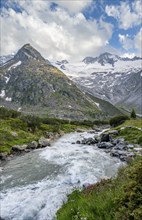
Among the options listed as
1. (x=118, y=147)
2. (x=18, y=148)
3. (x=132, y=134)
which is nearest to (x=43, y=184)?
(x=118, y=147)

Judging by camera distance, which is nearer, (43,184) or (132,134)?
(43,184)

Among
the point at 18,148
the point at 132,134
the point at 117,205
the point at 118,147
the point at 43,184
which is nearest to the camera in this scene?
the point at 117,205

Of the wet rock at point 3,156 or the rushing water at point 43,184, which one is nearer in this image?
the rushing water at point 43,184

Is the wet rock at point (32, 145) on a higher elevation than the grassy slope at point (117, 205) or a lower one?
lower

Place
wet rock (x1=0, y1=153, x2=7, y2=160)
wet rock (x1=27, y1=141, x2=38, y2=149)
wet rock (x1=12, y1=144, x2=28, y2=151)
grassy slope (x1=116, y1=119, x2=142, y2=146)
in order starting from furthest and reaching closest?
wet rock (x1=27, y1=141, x2=38, y2=149) < wet rock (x1=12, y1=144, x2=28, y2=151) < grassy slope (x1=116, y1=119, x2=142, y2=146) < wet rock (x1=0, y1=153, x2=7, y2=160)

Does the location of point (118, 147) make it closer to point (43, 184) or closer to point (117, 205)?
point (43, 184)

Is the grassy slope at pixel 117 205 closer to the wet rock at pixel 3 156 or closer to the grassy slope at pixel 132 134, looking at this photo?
the wet rock at pixel 3 156

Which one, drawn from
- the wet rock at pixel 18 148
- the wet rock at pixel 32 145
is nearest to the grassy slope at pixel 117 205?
the wet rock at pixel 18 148

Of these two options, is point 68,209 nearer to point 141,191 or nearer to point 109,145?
point 141,191

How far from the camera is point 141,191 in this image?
8094 mm

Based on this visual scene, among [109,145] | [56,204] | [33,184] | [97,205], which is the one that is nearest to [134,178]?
[97,205]

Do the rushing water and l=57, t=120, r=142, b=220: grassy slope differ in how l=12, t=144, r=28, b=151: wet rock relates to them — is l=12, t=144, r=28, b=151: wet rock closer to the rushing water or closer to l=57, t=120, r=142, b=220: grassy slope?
the rushing water

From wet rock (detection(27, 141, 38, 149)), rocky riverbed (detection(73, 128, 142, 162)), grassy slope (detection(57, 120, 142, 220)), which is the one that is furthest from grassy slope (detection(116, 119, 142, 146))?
grassy slope (detection(57, 120, 142, 220))

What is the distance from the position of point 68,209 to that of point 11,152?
47185mm
